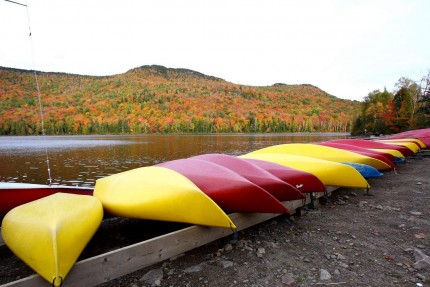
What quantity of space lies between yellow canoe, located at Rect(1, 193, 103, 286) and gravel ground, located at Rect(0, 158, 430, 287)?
658 mm

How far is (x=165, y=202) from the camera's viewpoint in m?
2.85

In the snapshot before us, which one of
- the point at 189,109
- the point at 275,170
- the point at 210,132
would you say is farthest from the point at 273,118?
the point at 275,170

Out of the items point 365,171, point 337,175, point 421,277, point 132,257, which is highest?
point 337,175

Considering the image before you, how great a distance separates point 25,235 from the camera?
2.10 m

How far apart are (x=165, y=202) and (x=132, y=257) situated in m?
0.66

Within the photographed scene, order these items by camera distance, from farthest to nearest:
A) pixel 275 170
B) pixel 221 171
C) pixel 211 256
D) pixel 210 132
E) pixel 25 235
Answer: pixel 210 132 → pixel 275 170 → pixel 221 171 → pixel 211 256 → pixel 25 235

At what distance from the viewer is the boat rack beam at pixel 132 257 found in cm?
207

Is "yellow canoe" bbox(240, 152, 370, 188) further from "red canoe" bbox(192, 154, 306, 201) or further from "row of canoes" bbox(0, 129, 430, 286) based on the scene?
"red canoe" bbox(192, 154, 306, 201)

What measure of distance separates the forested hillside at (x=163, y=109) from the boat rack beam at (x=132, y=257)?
74867 mm

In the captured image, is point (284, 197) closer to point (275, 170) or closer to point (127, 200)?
point (275, 170)

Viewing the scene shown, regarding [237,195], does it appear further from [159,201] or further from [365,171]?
A: [365,171]

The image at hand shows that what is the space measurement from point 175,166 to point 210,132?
84.8 m

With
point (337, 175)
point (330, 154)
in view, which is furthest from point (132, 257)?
point (330, 154)

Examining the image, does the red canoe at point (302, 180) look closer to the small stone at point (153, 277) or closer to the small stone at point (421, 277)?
the small stone at point (421, 277)
